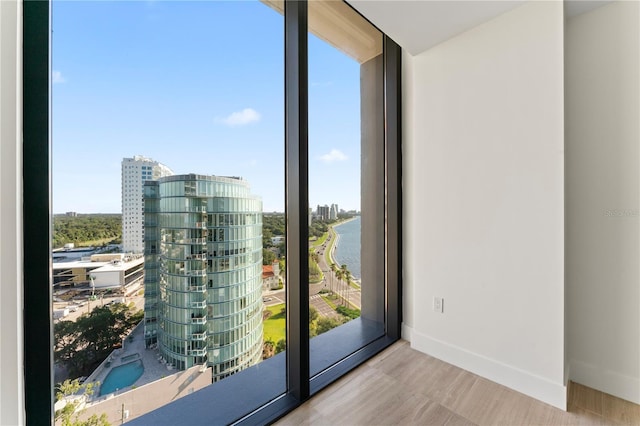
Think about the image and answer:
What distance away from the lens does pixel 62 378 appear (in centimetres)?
104

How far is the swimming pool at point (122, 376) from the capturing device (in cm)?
114

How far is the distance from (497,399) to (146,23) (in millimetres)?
2791

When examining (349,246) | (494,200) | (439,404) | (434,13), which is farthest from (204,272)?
(434,13)

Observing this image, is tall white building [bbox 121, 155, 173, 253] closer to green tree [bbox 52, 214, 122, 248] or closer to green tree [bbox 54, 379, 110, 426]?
green tree [bbox 52, 214, 122, 248]

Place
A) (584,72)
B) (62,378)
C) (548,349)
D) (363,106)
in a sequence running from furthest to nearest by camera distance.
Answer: (363,106), (584,72), (548,349), (62,378)

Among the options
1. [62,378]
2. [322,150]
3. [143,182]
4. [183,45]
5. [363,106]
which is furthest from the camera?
[363,106]

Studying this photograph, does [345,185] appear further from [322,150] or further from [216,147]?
[216,147]

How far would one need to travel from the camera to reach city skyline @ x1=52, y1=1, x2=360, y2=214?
1.08m

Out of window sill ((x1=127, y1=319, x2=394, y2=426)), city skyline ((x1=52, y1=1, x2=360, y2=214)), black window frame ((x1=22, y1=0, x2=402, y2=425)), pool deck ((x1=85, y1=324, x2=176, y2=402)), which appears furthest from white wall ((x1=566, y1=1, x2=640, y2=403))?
pool deck ((x1=85, y1=324, x2=176, y2=402))

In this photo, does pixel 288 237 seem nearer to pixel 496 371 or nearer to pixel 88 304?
pixel 88 304

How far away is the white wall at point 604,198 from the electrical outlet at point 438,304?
742mm

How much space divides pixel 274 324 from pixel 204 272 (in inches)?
22.6

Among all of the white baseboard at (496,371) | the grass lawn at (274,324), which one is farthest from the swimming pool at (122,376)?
the white baseboard at (496,371)

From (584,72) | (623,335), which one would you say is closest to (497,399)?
(623,335)
